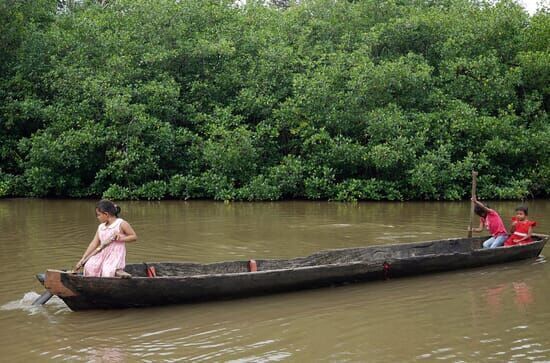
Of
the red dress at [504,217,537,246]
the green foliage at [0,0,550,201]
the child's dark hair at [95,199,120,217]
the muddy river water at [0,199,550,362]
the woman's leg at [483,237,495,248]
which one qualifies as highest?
the green foliage at [0,0,550,201]

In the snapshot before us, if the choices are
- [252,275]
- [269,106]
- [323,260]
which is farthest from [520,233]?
[269,106]

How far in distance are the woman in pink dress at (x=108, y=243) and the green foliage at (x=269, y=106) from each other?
10.7 meters

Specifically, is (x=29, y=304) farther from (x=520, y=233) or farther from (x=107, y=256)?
(x=520, y=233)

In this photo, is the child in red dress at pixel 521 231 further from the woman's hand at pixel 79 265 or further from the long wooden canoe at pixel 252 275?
the woman's hand at pixel 79 265

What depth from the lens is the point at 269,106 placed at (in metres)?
18.8

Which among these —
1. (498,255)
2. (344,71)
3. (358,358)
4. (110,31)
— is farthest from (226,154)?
(358,358)

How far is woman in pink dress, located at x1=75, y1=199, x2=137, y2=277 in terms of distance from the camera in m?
6.70

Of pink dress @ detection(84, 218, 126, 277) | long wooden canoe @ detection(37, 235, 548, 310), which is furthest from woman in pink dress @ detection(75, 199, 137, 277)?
long wooden canoe @ detection(37, 235, 548, 310)

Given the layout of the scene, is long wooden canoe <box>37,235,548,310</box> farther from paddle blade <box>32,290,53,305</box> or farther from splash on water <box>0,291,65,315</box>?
splash on water <box>0,291,65,315</box>

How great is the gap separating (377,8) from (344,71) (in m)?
4.02

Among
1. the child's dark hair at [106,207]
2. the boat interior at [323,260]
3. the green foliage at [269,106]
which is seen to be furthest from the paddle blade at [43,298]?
the green foliage at [269,106]

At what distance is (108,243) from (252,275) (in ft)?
5.35

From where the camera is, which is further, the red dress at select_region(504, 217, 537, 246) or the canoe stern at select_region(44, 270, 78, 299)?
the red dress at select_region(504, 217, 537, 246)

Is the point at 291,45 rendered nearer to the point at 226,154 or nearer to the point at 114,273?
the point at 226,154
